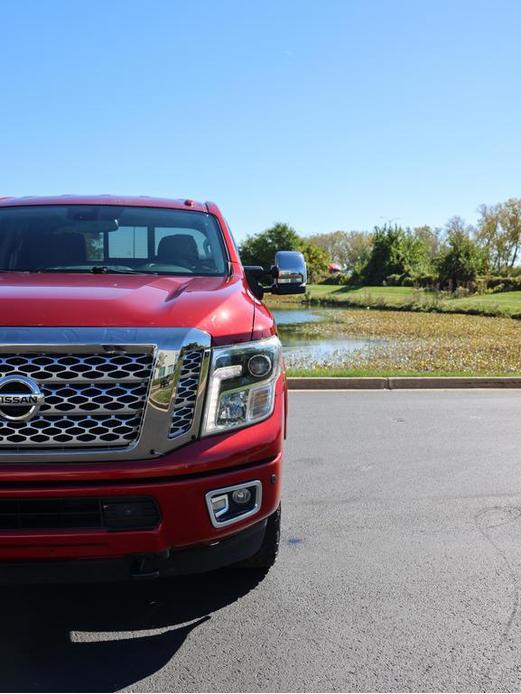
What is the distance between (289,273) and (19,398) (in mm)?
2346

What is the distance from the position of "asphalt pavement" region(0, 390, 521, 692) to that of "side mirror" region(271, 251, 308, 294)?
1.51 m

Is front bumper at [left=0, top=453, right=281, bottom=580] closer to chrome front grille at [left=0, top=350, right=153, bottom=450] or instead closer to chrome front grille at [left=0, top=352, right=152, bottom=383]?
chrome front grille at [left=0, top=350, right=153, bottom=450]

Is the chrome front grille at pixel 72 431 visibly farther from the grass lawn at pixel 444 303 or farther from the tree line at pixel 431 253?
the tree line at pixel 431 253

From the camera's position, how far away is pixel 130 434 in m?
2.33

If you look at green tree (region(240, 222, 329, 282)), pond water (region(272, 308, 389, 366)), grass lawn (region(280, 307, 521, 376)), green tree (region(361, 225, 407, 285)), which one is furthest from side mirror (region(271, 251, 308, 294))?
green tree (region(240, 222, 329, 282))

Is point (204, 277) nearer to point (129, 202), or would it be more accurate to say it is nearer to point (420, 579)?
point (129, 202)

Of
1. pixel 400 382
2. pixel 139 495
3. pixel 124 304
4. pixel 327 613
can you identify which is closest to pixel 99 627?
pixel 139 495

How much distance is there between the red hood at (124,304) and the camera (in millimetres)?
2346

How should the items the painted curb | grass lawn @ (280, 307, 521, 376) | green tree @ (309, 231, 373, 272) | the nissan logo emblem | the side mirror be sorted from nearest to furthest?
the nissan logo emblem, the side mirror, the painted curb, grass lawn @ (280, 307, 521, 376), green tree @ (309, 231, 373, 272)

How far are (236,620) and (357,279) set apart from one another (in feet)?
253

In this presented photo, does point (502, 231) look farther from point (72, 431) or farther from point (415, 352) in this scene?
point (72, 431)

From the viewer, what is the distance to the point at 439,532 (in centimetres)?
388

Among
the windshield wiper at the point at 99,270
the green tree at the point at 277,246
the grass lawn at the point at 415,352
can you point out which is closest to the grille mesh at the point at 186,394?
the windshield wiper at the point at 99,270

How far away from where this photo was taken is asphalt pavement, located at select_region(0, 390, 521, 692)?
2455mm
